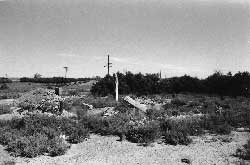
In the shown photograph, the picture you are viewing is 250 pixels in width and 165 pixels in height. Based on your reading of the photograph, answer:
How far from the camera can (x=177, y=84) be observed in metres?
41.2

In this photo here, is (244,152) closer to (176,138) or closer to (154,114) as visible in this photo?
(176,138)

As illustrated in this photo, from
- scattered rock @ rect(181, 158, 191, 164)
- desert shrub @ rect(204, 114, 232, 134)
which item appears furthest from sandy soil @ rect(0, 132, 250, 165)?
desert shrub @ rect(204, 114, 232, 134)

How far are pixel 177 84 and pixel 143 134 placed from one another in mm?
31144

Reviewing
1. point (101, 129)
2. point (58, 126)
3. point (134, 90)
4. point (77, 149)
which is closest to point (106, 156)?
point (77, 149)

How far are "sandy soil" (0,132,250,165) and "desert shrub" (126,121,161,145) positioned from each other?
0.34m

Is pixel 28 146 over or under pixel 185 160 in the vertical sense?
over

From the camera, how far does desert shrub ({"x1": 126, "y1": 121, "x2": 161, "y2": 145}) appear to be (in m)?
10.5

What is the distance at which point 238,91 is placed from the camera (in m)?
35.6

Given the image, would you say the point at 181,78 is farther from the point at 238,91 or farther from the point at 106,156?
the point at 106,156

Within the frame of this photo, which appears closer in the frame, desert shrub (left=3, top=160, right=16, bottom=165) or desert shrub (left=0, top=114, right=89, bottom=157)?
desert shrub (left=3, top=160, right=16, bottom=165)

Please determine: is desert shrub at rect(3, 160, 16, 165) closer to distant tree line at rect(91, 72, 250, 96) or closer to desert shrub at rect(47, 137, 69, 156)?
desert shrub at rect(47, 137, 69, 156)

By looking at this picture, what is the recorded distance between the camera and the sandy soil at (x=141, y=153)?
8.43 meters

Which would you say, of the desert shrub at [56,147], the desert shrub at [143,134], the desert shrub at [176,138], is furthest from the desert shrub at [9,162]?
the desert shrub at [176,138]

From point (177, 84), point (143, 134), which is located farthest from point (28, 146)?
point (177, 84)
